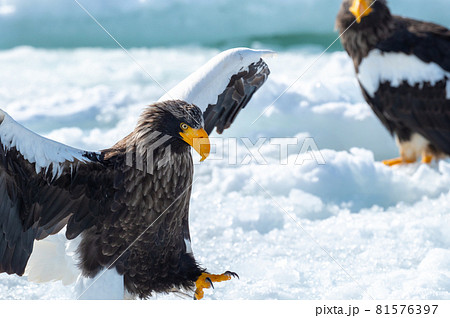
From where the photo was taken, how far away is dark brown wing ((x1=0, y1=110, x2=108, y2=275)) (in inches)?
85.9

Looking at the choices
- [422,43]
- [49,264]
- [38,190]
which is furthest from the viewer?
[422,43]

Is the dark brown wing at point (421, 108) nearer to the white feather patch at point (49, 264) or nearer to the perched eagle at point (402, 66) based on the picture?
the perched eagle at point (402, 66)

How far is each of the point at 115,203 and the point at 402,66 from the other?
208cm

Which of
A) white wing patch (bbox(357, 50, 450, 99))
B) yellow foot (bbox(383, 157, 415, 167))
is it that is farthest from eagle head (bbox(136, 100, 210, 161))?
yellow foot (bbox(383, 157, 415, 167))

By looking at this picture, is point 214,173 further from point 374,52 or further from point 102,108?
point 102,108

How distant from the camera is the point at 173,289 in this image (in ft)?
9.30

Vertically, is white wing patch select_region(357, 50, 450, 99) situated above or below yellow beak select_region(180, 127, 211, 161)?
above

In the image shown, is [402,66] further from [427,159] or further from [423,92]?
[427,159]

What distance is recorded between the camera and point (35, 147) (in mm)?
2201

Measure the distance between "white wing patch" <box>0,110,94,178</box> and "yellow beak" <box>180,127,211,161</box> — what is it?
410mm

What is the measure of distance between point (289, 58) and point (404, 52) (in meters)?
4.64

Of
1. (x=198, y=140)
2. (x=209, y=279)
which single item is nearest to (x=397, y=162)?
(x=209, y=279)

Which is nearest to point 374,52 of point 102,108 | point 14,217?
point 14,217

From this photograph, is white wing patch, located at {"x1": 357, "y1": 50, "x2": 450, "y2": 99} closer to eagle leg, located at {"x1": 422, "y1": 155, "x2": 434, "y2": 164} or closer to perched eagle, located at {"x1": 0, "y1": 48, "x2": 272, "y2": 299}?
eagle leg, located at {"x1": 422, "y1": 155, "x2": 434, "y2": 164}
